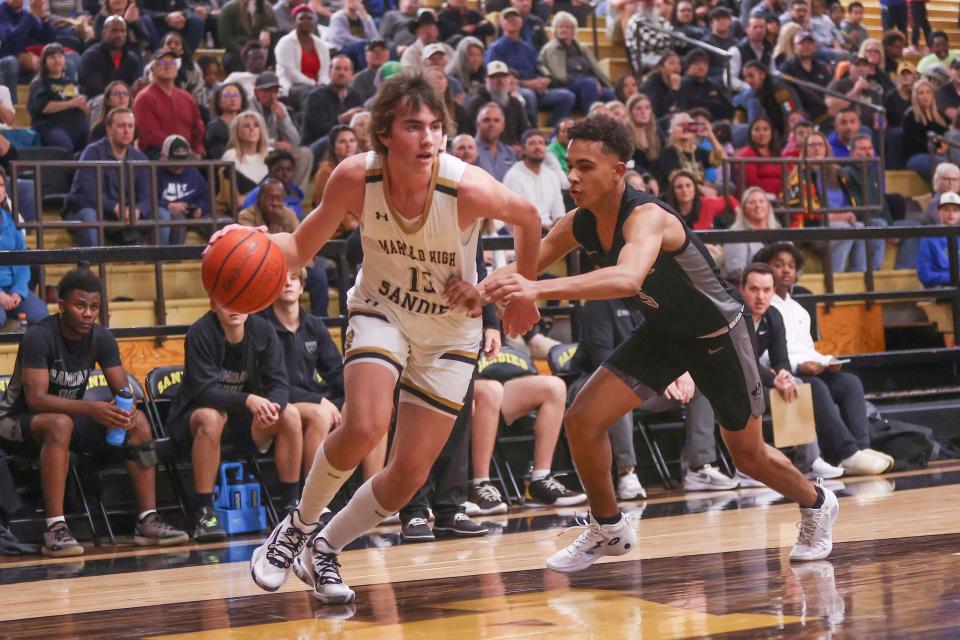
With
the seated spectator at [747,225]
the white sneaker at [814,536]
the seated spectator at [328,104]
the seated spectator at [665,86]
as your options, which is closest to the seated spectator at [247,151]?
the seated spectator at [328,104]

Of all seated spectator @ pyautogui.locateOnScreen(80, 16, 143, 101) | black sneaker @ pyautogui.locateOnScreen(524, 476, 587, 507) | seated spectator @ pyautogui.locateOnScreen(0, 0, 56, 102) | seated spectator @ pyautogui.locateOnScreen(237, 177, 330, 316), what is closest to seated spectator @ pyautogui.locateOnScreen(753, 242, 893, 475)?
black sneaker @ pyautogui.locateOnScreen(524, 476, 587, 507)

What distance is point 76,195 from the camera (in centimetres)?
841

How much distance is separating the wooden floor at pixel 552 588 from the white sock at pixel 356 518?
0.71ft

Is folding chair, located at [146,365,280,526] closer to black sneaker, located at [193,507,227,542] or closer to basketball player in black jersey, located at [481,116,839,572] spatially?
black sneaker, located at [193,507,227,542]

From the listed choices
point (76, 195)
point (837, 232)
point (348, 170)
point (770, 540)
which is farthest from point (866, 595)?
point (76, 195)

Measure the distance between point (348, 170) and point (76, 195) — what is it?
4.77 m

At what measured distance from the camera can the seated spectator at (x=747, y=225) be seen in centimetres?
888

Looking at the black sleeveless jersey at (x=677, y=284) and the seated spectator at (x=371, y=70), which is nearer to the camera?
the black sleeveless jersey at (x=677, y=284)

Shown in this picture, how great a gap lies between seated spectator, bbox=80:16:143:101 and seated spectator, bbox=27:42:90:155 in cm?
47

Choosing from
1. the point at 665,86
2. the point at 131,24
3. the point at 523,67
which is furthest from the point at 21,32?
the point at 665,86

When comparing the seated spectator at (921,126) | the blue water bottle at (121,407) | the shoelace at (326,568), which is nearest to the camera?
the shoelace at (326,568)

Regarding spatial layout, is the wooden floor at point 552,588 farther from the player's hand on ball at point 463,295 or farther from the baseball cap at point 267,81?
the baseball cap at point 267,81

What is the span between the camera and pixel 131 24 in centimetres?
1090

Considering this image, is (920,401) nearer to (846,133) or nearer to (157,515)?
(846,133)
